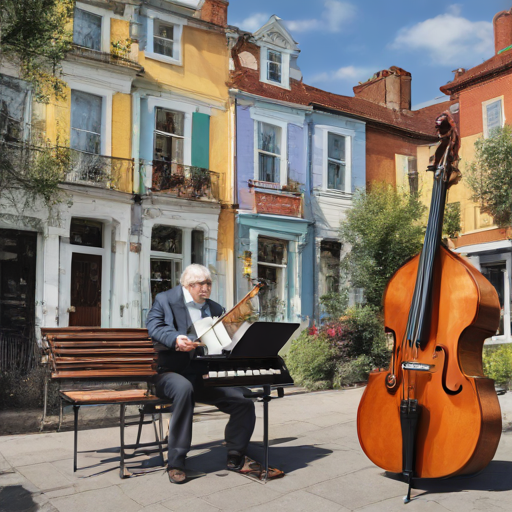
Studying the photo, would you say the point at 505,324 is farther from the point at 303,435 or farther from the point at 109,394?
the point at 109,394

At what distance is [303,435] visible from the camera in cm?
605

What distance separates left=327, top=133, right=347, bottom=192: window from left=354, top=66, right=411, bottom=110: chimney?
10.1ft

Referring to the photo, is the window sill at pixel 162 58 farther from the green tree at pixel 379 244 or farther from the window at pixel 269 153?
the green tree at pixel 379 244

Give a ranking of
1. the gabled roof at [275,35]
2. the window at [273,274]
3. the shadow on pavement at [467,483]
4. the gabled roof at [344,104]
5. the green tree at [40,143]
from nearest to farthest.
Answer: the shadow on pavement at [467,483] < the green tree at [40,143] < the window at [273,274] < the gabled roof at [344,104] < the gabled roof at [275,35]

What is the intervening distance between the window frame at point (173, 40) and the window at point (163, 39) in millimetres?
46

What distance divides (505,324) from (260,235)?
6198 mm

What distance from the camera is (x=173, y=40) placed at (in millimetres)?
13602

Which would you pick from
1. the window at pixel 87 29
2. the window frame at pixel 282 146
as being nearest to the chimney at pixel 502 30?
the window frame at pixel 282 146

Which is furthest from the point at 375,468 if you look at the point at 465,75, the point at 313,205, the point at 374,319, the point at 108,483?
the point at 465,75

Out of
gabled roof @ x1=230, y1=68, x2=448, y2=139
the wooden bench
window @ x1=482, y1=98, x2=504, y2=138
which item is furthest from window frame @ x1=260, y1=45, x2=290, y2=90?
the wooden bench

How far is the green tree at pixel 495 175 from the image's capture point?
1455 centimetres

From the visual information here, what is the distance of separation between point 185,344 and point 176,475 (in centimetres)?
90

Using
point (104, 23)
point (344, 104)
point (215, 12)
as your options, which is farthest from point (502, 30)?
point (104, 23)

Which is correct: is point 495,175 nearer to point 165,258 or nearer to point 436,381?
point 165,258
